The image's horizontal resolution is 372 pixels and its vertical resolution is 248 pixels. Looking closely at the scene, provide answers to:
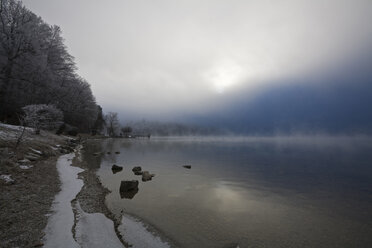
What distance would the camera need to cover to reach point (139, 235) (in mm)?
8008

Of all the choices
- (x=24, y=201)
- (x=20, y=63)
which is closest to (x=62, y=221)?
(x=24, y=201)

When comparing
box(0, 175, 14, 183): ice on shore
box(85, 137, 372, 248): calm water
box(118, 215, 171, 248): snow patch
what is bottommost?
box(85, 137, 372, 248): calm water

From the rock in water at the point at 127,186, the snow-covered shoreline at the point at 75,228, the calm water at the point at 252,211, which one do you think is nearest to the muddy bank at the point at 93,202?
the snow-covered shoreline at the point at 75,228

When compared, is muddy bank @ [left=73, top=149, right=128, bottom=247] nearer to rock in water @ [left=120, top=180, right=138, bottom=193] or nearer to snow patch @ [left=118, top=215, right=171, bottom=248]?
snow patch @ [left=118, top=215, right=171, bottom=248]

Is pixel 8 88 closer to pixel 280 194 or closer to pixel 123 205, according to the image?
pixel 123 205

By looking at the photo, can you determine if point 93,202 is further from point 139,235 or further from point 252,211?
point 252,211

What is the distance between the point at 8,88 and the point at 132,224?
4309 cm

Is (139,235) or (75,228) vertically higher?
(75,228)

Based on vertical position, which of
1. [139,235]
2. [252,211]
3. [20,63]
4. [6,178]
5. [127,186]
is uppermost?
[20,63]

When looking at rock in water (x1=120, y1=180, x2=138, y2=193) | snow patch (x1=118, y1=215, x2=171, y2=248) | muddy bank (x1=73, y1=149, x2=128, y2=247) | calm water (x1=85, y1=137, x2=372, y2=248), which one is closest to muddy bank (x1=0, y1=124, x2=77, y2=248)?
→ muddy bank (x1=73, y1=149, x2=128, y2=247)

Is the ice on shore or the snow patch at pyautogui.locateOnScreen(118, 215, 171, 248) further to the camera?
the ice on shore

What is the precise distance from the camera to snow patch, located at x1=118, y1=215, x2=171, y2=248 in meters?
7.42

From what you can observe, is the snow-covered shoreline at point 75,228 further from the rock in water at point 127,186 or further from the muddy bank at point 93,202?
the rock in water at point 127,186

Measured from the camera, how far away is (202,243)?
7.88 m
